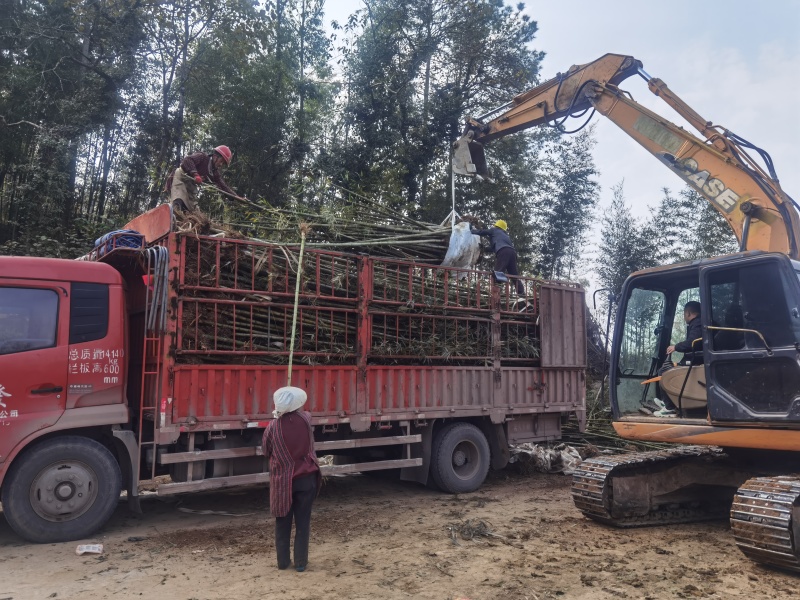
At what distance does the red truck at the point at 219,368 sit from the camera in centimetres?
584

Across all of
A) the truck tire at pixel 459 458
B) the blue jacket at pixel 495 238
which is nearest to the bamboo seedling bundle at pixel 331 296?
the blue jacket at pixel 495 238

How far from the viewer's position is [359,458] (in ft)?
27.6

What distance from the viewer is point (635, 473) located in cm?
659

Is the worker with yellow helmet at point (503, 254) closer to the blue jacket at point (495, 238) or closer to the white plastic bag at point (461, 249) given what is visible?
the blue jacket at point (495, 238)

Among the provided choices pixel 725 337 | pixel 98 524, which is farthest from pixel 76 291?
pixel 725 337

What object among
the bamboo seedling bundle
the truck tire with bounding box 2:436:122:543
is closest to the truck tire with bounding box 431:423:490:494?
the bamboo seedling bundle

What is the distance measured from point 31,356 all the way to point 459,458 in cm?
519

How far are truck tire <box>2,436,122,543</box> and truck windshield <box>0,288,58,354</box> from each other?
0.91 meters

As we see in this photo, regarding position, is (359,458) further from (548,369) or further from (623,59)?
(623,59)

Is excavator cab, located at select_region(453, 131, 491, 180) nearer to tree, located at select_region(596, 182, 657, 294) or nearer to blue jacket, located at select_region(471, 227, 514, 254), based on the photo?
blue jacket, located at select_region(471, 227, 514, 254)

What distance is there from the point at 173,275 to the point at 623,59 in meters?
6.08

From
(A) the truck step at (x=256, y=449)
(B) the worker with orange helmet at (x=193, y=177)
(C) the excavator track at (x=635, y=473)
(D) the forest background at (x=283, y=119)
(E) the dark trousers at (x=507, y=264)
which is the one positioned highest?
(D) the forest background at (x=283, y=119)

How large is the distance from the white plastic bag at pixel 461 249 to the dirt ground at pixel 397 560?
3.40m

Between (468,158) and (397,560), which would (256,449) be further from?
(468,158)
